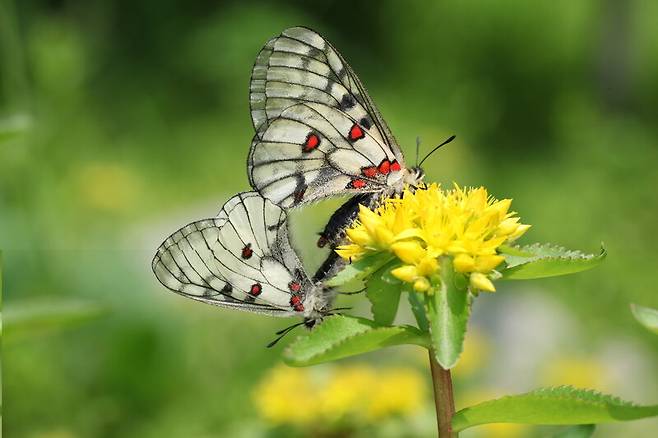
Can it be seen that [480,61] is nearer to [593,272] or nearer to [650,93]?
[650,93]

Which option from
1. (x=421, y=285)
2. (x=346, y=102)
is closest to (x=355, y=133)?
(x=346, y=102)

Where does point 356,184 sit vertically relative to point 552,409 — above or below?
above

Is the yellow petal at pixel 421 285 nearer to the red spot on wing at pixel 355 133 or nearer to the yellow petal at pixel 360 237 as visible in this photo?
the yellow petal at pixel 360 237

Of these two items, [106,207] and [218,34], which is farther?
[218,34]

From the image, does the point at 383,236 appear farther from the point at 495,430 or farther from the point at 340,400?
the point at 495,430

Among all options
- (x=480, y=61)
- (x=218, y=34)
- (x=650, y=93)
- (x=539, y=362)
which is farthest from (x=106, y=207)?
(x=650, y=93)

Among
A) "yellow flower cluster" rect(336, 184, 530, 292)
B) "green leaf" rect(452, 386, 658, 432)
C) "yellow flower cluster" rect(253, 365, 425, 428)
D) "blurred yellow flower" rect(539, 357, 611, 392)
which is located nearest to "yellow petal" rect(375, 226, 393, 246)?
"yellow flower cluster" rect(336, 184, 530, 292)

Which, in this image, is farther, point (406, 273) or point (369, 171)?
point (369, 171)
